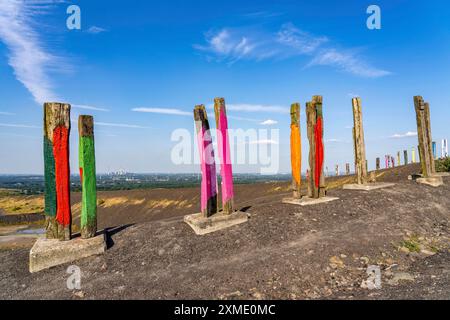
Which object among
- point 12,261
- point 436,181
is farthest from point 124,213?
point 436,181

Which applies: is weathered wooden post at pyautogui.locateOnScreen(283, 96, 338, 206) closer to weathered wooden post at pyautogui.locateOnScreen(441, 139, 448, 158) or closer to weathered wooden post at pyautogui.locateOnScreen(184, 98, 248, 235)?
→ weathered wooden post at pyautogui.locateOnScreen(184, 98, 248, 235)

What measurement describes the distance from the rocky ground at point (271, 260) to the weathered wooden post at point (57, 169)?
1.03 m

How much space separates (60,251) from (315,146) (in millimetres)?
7944

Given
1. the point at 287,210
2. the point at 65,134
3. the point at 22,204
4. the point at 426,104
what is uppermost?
the point at 426,104

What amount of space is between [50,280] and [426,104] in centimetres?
1567

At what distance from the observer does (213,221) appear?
825 centimetres

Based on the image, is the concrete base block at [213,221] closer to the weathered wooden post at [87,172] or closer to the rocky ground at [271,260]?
the rocky ground at [271,260]

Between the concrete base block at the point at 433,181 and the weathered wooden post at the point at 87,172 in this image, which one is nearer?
the weathered wooden post at the point at 87,172

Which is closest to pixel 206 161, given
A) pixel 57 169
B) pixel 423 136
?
pixel 57 169

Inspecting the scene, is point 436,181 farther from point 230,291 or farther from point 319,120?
point 230,291

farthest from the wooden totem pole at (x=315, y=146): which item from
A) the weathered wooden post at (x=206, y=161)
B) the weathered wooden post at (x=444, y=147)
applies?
the weathered wooden post at (x=444, y=147)

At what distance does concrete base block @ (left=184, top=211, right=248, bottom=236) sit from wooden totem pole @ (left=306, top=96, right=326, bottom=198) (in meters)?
2.96

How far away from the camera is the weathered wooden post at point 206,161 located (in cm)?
858
